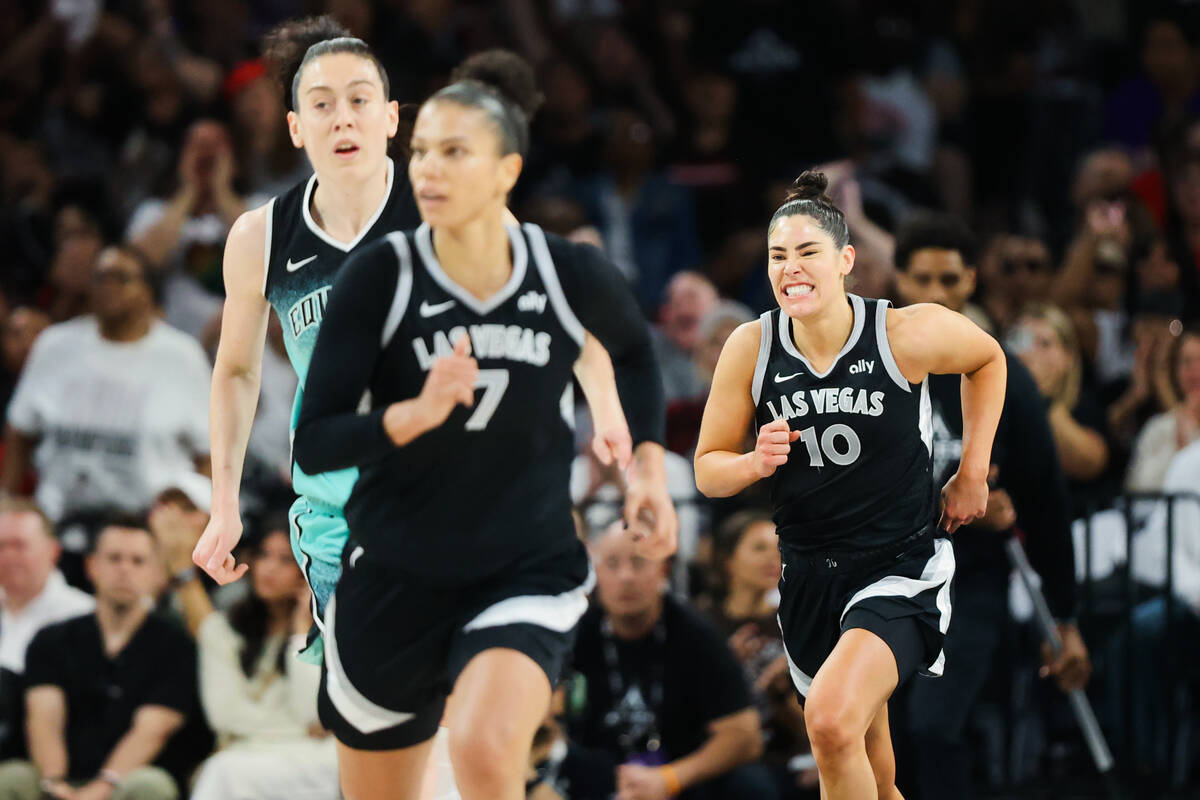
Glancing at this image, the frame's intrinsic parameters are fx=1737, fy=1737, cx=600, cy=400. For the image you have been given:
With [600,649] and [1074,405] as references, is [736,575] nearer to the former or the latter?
[600,649]

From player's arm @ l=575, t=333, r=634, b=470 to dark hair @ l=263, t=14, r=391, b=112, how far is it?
3.28 feet

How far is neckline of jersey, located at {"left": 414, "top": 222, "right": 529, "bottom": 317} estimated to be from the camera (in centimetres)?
378

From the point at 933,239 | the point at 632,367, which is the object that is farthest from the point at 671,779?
the point at 632,367

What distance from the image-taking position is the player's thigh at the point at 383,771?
4156 millimetres

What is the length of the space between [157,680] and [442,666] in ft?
10.2

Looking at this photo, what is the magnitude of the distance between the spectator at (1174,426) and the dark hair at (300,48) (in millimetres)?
4067

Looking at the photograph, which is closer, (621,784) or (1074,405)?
(621,784)

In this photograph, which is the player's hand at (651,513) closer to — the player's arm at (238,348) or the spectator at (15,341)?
the player's arm at (238,348)

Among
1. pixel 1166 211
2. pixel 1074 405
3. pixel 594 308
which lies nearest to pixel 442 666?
pixel 594 308

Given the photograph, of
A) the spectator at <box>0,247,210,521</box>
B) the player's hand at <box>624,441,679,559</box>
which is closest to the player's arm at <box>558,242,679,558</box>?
the player's hand at <box>624,441,679,559</box>

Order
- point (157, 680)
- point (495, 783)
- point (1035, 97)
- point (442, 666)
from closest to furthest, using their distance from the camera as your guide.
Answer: point (495, 783) < point (442, 666) < point (157, 680) < point (1035, 97)

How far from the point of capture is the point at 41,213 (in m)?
9.12

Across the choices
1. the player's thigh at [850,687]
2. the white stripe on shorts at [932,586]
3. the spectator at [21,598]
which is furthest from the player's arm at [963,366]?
the spectator at [21,598]

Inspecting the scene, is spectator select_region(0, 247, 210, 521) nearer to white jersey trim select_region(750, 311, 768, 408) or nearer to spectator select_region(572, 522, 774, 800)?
spectator select_region(572, 522, 774, 800)
